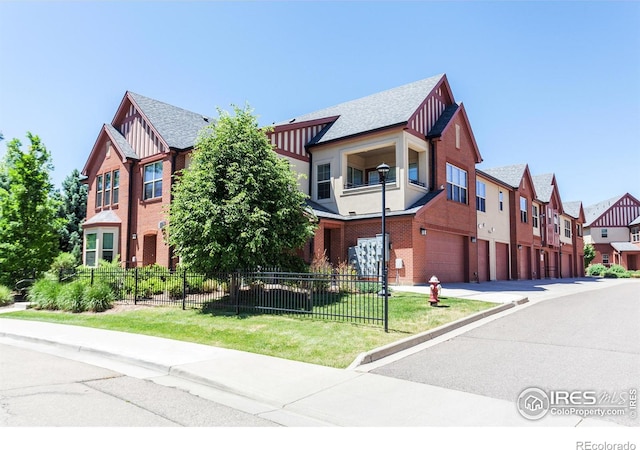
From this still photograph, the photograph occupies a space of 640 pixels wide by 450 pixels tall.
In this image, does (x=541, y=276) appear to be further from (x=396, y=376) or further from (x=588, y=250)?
(x=396, y=376)

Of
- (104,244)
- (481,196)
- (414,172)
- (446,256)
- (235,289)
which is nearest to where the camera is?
(235,289)

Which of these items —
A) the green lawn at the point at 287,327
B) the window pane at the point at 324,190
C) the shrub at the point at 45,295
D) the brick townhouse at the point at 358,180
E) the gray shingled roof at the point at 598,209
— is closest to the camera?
the green lawn at the point at 287,327

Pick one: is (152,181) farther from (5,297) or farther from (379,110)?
(379,110)

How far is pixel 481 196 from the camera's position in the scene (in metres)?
26.2

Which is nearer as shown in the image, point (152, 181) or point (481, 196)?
point (152, 181)

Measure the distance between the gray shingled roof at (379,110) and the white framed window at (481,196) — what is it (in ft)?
25.1

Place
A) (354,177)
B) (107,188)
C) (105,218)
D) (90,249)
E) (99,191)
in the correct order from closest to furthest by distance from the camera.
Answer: (354,177) → (105,218) → (90,249) → (107,188) → (99,191)

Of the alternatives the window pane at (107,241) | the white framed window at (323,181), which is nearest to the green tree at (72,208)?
the window pane at (107,241)

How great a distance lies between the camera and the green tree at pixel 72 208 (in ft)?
106

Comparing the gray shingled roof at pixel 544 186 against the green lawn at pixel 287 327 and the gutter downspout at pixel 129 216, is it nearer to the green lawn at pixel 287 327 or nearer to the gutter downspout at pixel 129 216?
the green lawn at pixel 287 327

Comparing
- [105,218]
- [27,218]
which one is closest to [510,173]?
[105,218]

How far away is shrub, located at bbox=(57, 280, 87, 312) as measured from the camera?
14440mm

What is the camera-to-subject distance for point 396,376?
6.50 m
